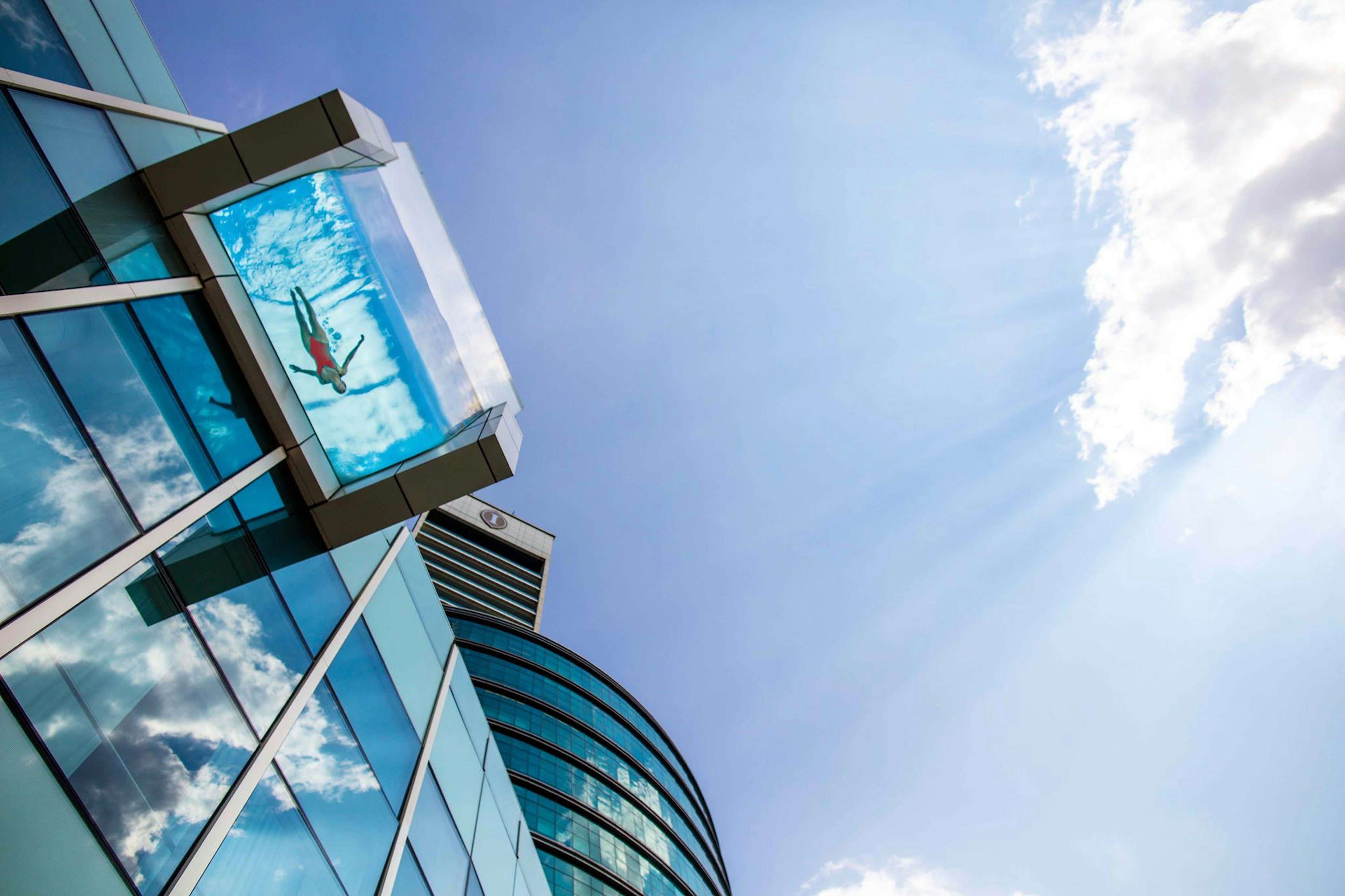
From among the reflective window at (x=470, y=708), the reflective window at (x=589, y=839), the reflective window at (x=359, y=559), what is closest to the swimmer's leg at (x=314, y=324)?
the reflective window at (x=359, y=559)

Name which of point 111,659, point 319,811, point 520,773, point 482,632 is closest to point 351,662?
point 319,811

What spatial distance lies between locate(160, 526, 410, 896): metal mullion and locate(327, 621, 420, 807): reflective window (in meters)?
0.22

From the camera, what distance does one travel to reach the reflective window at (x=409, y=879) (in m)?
9.15

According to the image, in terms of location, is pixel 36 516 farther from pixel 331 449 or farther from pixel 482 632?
pixel 482 632

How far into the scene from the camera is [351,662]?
959cm

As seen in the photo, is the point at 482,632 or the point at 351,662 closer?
the point at 351,662

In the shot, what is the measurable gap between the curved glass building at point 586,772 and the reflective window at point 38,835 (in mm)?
32913

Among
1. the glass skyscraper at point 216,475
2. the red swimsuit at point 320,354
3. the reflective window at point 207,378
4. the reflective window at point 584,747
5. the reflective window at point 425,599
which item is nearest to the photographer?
the glass skyscraper at point 216,475

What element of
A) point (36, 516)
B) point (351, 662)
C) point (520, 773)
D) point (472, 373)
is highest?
point (520, 773)

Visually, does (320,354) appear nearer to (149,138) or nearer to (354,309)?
(354,309)

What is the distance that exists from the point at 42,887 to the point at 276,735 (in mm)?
2958

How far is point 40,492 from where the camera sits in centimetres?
526

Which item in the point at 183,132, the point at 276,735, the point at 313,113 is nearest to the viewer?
the point at 276,735

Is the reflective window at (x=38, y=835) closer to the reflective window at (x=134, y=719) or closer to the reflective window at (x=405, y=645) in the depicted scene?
the reflective window at (x=134, y=719)
